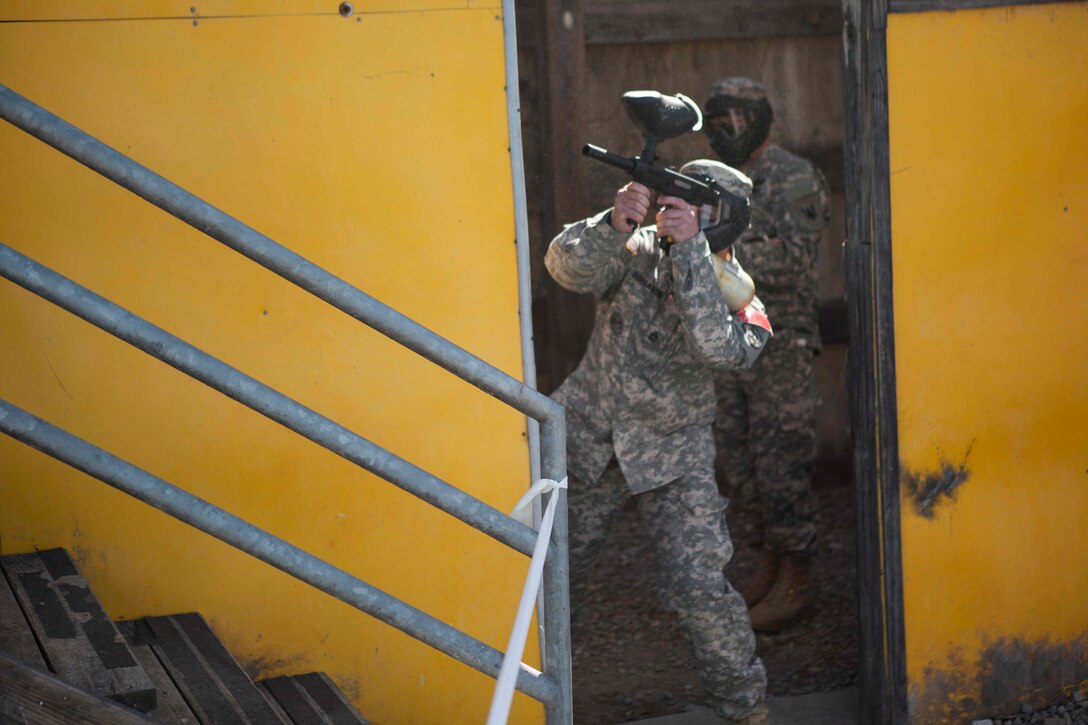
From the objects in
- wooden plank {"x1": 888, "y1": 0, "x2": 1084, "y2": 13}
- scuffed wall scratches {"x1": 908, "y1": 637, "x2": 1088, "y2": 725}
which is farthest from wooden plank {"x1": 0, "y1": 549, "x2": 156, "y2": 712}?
wooden plank {"x1": 888, "y1": 0, "x2": 1084, "y2": 13}

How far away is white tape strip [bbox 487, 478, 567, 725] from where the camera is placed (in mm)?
1670

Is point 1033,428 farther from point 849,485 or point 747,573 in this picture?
point 849,485

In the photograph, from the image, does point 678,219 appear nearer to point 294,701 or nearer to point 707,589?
A: point 707,589

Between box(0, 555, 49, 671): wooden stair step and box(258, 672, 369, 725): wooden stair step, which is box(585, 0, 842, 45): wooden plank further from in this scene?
box(0, 555, 49, 671): wooden stair step

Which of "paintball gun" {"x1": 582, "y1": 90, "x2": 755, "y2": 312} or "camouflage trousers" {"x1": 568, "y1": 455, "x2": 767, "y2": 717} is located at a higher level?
"paintball gun" {"x1": 582, "y1": 90, "x2": 755, "y2": 312}

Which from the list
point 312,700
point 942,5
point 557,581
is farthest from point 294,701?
point 942,5

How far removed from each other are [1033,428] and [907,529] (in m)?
0.50

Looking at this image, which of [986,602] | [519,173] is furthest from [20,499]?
[986,602]

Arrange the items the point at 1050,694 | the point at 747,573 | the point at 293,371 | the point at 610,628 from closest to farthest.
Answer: the point at 293,371 → the point at 1050,694 → the point at 610,628 → the point at 747,573

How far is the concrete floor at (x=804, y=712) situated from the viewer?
3.96 m

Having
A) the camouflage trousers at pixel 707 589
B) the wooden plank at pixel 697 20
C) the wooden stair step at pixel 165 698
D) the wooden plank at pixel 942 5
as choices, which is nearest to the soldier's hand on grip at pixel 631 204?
the camouflage trousers at pixel 707 589

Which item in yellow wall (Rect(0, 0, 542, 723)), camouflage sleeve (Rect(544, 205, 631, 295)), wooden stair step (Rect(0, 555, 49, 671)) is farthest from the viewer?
camouflage sleeve (Rect(544, 205, 631, 295))

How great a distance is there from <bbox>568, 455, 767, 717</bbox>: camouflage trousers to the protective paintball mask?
1.86 meters

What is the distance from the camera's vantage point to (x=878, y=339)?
143 inches
